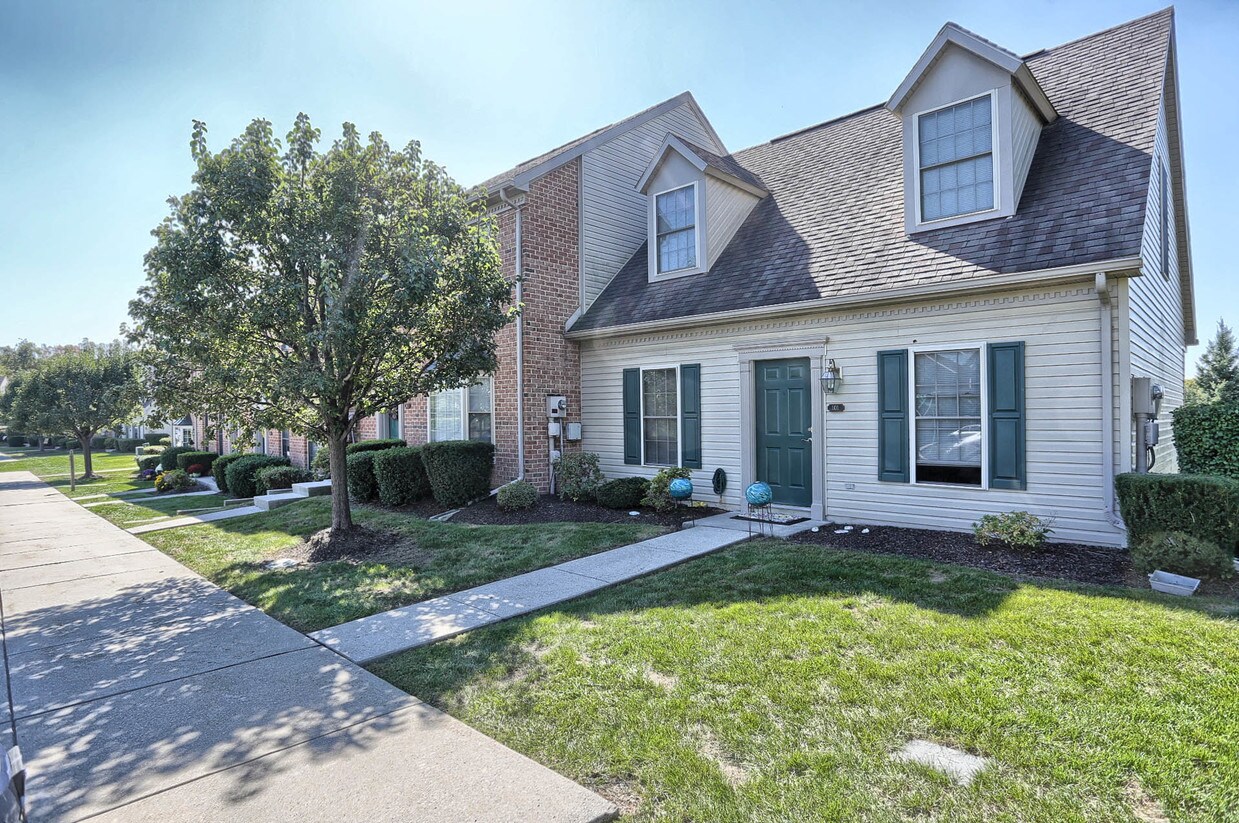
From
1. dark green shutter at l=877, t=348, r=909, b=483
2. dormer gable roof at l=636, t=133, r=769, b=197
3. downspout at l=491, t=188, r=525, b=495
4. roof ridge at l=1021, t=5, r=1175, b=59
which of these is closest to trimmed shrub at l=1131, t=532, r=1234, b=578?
dark green shutter at l=877, t=348, r=909, b=483

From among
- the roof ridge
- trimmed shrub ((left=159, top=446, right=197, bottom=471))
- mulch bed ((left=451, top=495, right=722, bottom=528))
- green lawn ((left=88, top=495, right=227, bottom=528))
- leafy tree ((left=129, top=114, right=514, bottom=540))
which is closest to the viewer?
leafy tree ((left=129, top=114, right=514, bottom=540))

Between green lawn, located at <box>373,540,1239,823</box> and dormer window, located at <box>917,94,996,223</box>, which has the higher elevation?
dormer window, located at <box>917,94,996,223</box>

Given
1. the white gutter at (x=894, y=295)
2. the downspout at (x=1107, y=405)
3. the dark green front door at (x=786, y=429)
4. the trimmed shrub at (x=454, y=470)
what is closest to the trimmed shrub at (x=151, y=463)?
the trimmed shrub at (x=454, y=470)

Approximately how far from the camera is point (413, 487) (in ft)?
36.2

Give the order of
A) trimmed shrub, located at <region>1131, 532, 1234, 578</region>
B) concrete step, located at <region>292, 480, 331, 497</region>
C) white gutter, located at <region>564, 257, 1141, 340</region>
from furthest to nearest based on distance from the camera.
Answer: concrete step, located at <region>292, 480, 331, 497</region> < white gutter, located at <region>564, 257, 1141, 340</region> < trimmed shrub, located at <region>1131, 532, 1234, 578</region>

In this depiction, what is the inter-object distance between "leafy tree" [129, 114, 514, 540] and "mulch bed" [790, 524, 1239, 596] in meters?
5.16

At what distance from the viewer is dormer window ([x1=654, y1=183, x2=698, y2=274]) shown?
10734 millimetres

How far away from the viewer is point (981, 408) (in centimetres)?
720

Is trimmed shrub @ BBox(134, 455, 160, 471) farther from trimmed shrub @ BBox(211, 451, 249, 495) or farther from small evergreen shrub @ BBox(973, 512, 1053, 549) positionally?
small evergreen shrub @ BBox(973, 512, 1053, 549)

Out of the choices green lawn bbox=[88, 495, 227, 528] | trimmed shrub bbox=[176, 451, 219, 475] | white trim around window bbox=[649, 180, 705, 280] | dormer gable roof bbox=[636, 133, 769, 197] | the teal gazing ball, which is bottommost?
green lawn bbox=[88, 495, 227, 528]

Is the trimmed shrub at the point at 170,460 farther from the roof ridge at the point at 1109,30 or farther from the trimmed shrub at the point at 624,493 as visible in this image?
the roof ridge at the point at 1109,30

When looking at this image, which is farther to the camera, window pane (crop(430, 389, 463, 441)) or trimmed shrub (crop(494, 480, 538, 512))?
window pane (crop(430, 389, 463, 441))

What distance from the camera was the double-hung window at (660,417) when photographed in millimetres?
10375

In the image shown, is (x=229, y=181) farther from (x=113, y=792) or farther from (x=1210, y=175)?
(x=1210, y=175)
